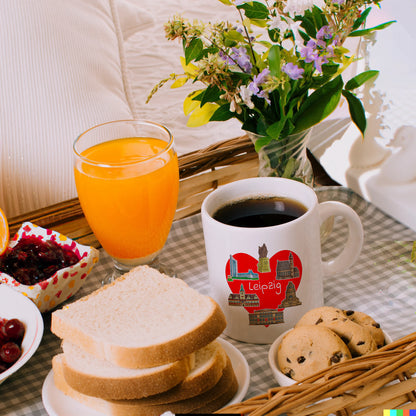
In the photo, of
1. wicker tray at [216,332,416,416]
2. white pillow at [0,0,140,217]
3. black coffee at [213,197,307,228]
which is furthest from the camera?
white pillow at [0,0,140,217]

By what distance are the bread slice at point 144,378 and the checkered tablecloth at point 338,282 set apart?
9 centimetres

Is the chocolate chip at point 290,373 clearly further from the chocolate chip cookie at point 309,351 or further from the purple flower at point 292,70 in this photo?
the purple flower at point 292,70

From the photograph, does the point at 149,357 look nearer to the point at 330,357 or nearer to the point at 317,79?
the point at 330,357

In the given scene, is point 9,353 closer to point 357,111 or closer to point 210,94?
point 210,94

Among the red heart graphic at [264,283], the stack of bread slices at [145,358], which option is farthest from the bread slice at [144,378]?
the red heart graphic at [264,283]

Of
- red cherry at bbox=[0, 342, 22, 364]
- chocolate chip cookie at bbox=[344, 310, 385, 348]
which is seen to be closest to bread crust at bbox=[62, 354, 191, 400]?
red cherry at bbox=[0, 342, 22, 364]

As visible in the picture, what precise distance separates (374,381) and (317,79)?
441 mm

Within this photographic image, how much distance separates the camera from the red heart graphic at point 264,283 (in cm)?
74

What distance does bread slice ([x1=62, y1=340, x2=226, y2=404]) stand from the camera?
636 mm

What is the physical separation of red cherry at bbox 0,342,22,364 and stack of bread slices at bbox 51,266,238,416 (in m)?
0.05

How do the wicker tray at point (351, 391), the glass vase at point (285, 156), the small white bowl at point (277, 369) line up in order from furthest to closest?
the glass vase at point (285, 156), the small white bowl at point (277, 369), the wicker tray at point (351, 391)

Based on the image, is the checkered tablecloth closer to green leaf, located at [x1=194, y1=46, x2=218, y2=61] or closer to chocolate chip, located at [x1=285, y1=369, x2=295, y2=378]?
chocolate chip, located at [x1=285, y1=369, x2=295, y2=378]

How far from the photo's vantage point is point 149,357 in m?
0.65

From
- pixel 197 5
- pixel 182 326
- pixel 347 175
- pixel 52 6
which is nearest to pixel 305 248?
pixel 182 326
